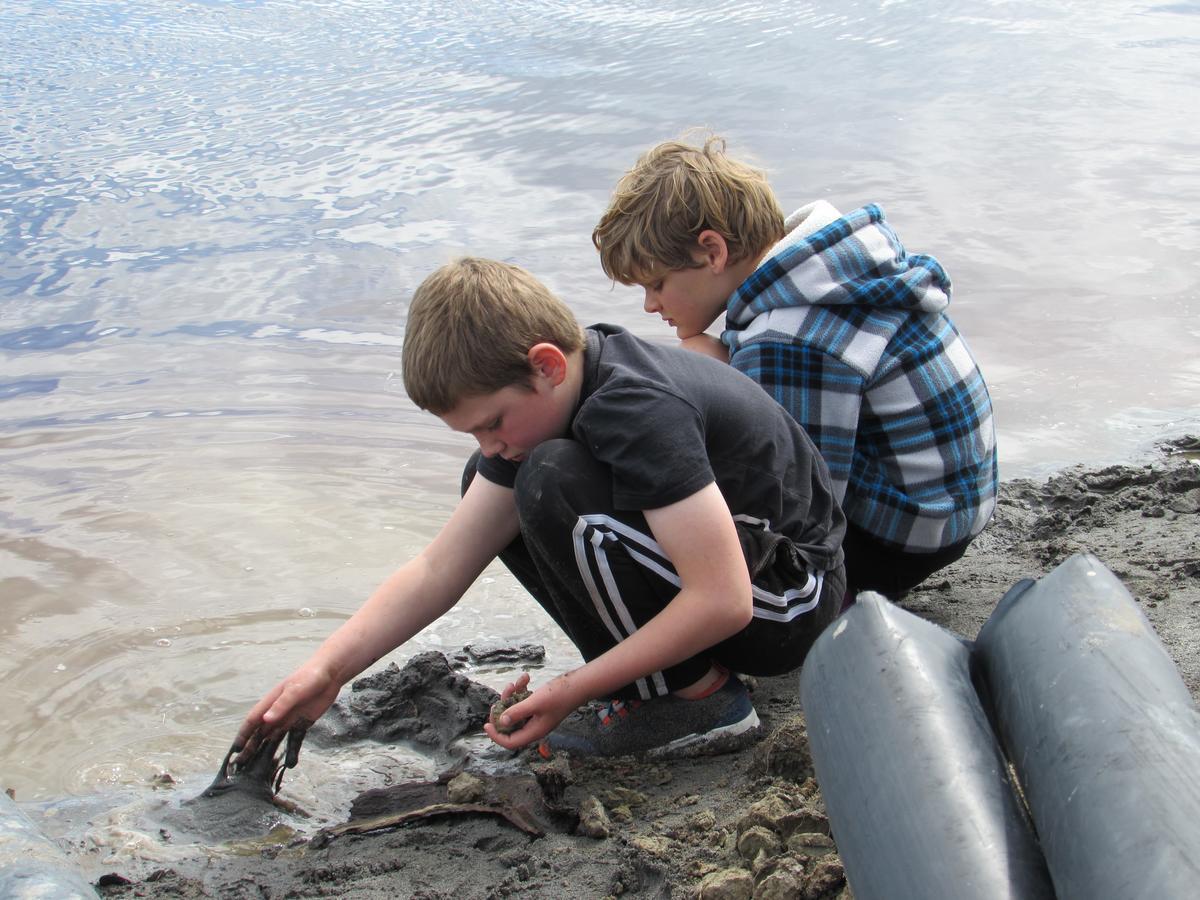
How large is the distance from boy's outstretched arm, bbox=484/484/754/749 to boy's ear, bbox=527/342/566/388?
0.96ft

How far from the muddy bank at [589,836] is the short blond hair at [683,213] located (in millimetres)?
969

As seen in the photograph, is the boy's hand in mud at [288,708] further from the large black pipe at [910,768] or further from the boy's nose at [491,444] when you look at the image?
the large black pipe at [910,768]

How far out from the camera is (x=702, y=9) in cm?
1242

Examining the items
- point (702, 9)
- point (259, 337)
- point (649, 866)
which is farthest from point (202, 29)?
point (649, 866)

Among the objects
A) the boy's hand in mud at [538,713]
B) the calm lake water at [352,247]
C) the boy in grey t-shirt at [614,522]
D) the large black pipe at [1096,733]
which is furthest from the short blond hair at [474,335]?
the calm lake water at [352,247]

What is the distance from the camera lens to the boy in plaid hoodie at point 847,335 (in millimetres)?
2643

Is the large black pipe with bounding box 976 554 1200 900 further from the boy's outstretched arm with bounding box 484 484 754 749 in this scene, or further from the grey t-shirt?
the grey t-shirt

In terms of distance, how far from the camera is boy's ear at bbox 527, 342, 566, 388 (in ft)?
7.03

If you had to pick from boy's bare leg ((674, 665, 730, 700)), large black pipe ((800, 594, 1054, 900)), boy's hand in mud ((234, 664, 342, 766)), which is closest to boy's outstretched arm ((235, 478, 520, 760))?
boy's hand in mud ((234, 664, 342, 766))

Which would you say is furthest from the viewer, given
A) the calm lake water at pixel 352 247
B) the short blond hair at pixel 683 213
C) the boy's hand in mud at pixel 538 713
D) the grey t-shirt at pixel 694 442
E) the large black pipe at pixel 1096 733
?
the calm lake water at pixel 352 247

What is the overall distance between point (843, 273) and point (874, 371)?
0.21 metres

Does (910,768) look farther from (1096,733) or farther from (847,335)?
(847,335)

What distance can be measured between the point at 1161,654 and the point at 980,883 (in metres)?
0.45

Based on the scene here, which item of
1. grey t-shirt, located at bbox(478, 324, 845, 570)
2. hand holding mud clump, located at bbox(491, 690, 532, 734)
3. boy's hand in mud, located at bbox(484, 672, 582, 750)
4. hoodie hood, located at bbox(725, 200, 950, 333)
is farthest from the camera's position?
hoodie hood, located at bbox(725, 200, 950, 333)
